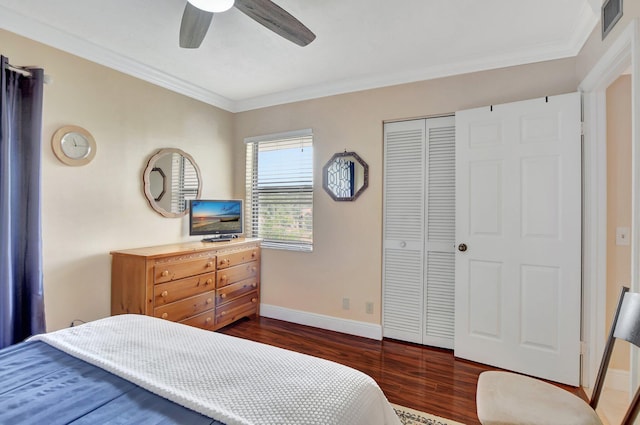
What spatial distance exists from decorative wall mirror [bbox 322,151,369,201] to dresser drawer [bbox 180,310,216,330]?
66.9 inches

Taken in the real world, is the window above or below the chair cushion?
above

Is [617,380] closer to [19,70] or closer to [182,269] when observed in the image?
[182,269]

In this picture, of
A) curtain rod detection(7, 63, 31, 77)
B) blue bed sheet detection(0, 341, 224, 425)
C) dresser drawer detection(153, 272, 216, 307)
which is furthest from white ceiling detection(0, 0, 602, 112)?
blue bed sheet detection(0, 341, 224, 425)

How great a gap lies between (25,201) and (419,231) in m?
3.10

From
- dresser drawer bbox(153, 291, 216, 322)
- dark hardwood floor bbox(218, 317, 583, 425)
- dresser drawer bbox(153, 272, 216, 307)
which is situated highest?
dresser drawer bbox(153, 272, 216, 307)

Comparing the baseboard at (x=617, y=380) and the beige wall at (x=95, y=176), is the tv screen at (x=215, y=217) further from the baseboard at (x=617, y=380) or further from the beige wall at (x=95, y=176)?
the baseboard at (x=617, y=380)

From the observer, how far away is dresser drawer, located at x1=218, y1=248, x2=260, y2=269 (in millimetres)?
3174

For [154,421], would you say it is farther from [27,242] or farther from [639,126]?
[639,126]

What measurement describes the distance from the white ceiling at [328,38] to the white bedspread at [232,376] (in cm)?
199

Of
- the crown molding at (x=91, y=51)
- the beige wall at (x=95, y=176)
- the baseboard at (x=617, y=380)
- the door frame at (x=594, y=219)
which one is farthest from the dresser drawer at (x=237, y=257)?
the baseboard at (x=617, y=380)

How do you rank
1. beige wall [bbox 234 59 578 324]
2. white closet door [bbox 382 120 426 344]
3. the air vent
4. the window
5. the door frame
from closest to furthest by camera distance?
1. the air vent
2. the door frame
3. beige wall [bbox 234 59 578 324]
4. white closet door [bbox 382 120 426 344]
5. the window

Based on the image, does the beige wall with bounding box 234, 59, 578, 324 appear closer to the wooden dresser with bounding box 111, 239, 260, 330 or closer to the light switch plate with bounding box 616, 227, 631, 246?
the wooden dresser with bounding box 111, 239, 260, 330

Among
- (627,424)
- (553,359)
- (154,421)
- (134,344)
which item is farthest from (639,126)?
(134,344)

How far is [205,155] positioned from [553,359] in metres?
3.76
